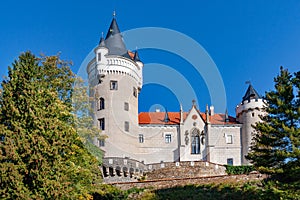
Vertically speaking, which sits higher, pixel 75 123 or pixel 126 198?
pixel 75 123

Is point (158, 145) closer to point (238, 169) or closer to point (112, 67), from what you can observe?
point (238, 169)

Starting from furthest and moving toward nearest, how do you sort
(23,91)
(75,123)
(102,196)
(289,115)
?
(102,196), (75,123), (289,115), (23,91)

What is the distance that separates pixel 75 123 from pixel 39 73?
495cm

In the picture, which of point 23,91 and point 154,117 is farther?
point 154,117

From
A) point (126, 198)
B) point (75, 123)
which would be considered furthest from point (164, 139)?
point (75, 123)

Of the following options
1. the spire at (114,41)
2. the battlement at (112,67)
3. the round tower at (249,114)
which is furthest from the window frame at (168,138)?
the spire at (114,41)

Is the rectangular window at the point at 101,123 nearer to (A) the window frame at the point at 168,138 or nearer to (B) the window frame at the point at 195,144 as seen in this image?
(A) the window frame at the point at 168,138

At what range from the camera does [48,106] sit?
20.7m

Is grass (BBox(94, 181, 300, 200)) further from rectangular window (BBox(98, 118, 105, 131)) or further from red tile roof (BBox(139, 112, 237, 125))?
red tile roof (BBox(139, 112, 237, 125))

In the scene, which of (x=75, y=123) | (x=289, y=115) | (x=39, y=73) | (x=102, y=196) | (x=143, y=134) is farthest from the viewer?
A: (x=143, y=134)

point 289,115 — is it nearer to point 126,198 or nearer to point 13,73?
point 126,198

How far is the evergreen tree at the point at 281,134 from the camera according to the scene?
73.4 feet

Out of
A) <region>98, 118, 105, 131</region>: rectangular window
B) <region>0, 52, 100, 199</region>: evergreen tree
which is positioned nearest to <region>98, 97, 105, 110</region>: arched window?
<region>98, 118, 105, 131</region>: rectangular window

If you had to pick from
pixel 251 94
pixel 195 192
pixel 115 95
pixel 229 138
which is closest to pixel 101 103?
pixel 115 95
